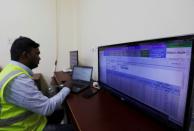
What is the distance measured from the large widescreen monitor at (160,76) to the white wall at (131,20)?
9.0 inches

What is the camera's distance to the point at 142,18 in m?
1.29

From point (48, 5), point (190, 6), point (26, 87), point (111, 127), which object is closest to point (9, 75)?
point (26, 87)

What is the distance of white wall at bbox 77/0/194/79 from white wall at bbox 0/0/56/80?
3.12 feet

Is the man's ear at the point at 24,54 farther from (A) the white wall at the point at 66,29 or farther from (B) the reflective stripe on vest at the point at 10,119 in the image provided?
(A) the white wall at the point at 66,29

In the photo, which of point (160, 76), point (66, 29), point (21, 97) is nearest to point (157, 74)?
point (160, 76)

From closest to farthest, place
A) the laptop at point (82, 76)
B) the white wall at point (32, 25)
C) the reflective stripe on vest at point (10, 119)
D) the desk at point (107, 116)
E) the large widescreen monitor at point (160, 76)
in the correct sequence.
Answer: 1. the large widescreen monitor at point (160, 76)
2. the desk at point (107, 116)
3. the reflective stripe on vest at point (10, 119)
4. the laptop at point (82, 76)
5. the white wall at point (32, 25)

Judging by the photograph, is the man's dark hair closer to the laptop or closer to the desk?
the desk

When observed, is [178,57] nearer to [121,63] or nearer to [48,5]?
[121,63]

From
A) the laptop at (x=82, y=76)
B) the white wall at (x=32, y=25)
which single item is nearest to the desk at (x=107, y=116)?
the laptop at (x=82, y=76)

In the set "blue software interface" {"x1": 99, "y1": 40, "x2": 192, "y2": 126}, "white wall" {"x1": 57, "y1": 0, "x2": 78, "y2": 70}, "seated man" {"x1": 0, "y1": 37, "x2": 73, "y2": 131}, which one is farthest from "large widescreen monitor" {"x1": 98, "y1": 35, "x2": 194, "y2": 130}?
"white wall" {"x1": 57, "y1": 0, "x2": 78, "y2": 70}

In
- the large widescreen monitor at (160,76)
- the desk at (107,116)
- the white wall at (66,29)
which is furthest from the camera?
the white wall at (66,29)

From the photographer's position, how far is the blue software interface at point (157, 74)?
72 centimetres

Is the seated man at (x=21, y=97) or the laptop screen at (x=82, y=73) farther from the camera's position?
the laptop screen at (x=82, y=73)

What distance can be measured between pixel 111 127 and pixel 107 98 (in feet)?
1.74
